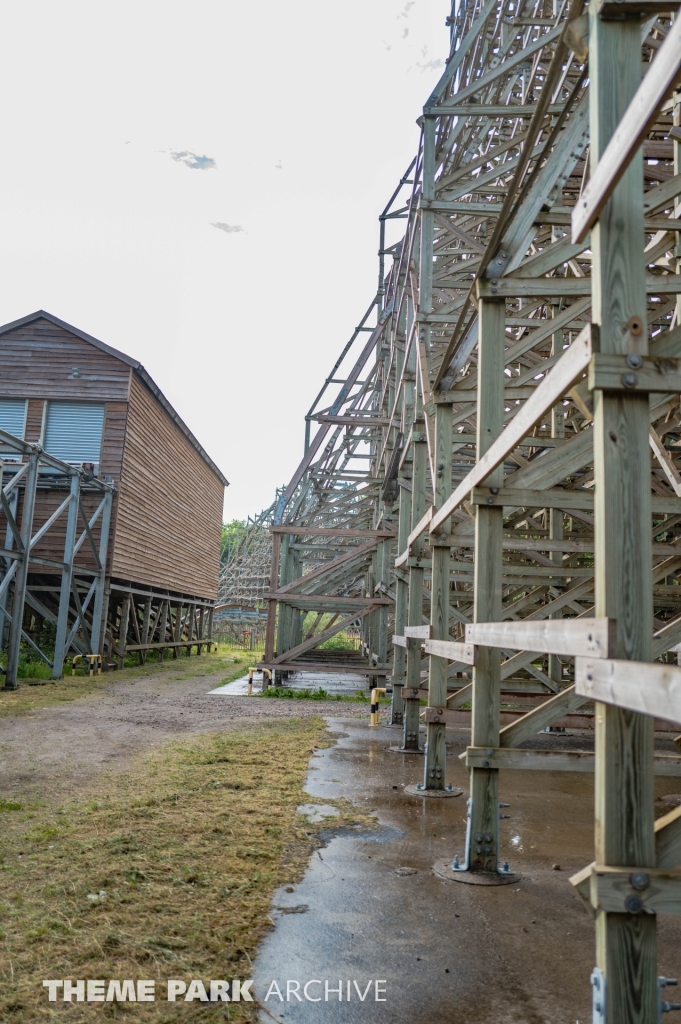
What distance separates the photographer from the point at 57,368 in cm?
1931

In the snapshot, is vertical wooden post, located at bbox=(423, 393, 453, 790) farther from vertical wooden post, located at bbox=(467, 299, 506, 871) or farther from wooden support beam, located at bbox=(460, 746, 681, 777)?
wooden support beam, located at bbox=(460, 746, 681, 777)

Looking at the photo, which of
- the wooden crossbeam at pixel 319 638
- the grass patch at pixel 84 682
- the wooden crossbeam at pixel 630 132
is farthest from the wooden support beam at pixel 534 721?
the wooden crossbeam at pixel 319 638

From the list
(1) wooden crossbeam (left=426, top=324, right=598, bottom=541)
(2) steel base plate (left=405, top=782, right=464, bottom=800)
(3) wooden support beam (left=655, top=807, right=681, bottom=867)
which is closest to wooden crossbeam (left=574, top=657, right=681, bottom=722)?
(3) wooden support beam (left=655, top=807, right=681, bottom=867)

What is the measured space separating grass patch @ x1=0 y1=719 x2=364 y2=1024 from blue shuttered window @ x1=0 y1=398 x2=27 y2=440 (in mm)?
14130

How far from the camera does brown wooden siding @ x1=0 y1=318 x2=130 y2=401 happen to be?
19125 millimetres

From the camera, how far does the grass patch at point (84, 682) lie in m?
12.2

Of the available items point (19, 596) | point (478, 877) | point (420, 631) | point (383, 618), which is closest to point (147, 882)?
point (478, 877)

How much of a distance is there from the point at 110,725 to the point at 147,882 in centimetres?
673

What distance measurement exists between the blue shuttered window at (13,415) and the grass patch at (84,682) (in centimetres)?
619

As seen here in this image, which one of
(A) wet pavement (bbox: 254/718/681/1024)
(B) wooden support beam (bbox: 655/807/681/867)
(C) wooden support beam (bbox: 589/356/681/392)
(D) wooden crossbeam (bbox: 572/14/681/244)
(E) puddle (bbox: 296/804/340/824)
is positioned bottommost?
(A) wet pavement (bbox: 254/718/681/1024)

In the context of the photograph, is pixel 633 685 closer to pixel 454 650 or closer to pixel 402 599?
pixel 454 650

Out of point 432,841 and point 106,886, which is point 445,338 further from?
point 106,886

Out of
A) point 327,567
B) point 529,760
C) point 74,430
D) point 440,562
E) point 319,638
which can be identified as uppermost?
point 74,430

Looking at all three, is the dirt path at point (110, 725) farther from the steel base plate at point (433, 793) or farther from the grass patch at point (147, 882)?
the steel base plate at point (433, 793)
